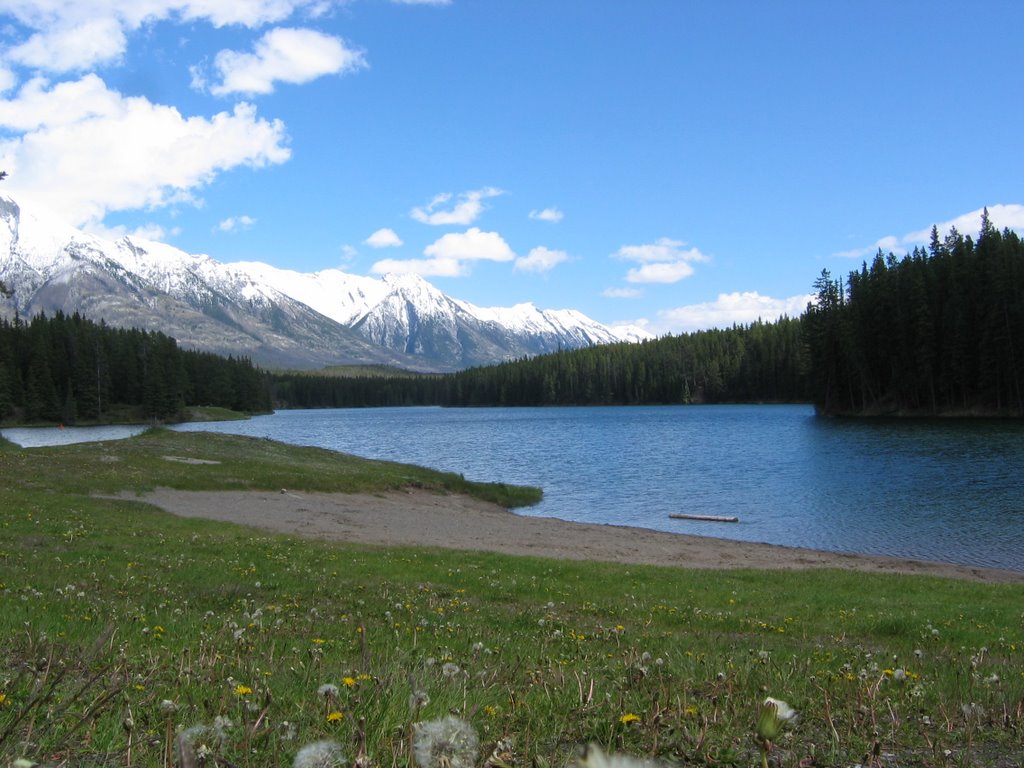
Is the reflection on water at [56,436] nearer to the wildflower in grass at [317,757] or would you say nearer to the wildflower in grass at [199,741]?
the wildflower in grass at [199,741]

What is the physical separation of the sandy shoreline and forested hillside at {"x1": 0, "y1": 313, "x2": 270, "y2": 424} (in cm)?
10771

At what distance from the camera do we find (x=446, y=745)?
8.53 feet

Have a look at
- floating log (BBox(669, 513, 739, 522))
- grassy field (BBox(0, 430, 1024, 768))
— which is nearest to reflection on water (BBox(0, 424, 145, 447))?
floating log (BBox(669, 513, 739, 522))

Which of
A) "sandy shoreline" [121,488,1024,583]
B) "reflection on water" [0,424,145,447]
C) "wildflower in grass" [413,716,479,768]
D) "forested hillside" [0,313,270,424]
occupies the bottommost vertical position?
"sandy shoreline" [121,488,1024,583]

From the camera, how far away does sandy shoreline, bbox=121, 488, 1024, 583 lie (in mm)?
27000

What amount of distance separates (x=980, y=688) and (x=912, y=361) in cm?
11066

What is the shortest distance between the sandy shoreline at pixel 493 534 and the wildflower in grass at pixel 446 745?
23.9 m

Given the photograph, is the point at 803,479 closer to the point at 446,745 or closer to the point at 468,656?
the point at 468,656

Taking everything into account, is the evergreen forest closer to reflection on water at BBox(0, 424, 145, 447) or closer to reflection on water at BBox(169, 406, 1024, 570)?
reflection on water at BBox(169, 406, 1024, 570)

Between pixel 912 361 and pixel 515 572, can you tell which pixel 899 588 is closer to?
pixel 515 572

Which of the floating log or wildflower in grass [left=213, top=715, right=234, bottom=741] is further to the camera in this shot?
the floating log

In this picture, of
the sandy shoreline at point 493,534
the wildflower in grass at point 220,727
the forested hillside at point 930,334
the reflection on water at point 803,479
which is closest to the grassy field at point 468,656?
the wildflower in grass at point 220,727

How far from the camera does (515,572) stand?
2022 cm

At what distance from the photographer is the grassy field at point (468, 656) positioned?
3.67m
